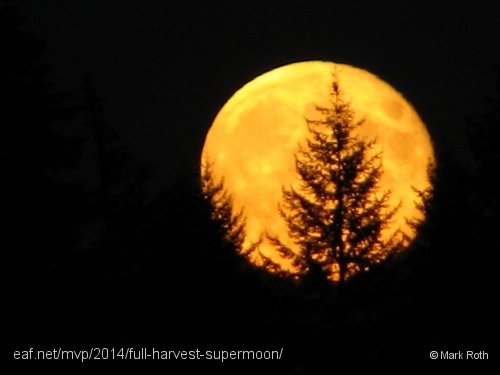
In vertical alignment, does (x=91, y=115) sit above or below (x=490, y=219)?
above

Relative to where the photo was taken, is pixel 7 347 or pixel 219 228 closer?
pixel 7 347

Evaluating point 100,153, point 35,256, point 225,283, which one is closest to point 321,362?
point 225,283

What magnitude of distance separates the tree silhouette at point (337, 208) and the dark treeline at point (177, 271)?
2.29 ft

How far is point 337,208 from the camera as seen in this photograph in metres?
42.8

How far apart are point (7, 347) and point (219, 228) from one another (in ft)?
30.3

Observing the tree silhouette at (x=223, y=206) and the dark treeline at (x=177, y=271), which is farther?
the tree silhouette at (x=223, y=206)

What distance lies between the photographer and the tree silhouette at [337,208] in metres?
42.1

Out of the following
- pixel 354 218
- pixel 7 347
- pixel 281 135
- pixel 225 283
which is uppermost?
pixel 281 135

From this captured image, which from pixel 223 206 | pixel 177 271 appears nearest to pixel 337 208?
pixel 223 206

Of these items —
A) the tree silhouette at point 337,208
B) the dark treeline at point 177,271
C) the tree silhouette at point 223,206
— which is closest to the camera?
the dark treeline at point 177,271

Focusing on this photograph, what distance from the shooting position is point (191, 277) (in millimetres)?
35906

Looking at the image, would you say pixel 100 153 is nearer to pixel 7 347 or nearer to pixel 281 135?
pixel 7 347

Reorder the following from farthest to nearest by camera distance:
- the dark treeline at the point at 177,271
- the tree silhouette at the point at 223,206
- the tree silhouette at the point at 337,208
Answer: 1. the tree silhouette at the point at 337,208
2. the tree silhouette at the point at 223,206
3. the dark treeline at the point at 177,271

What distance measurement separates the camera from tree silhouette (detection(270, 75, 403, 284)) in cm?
4206
